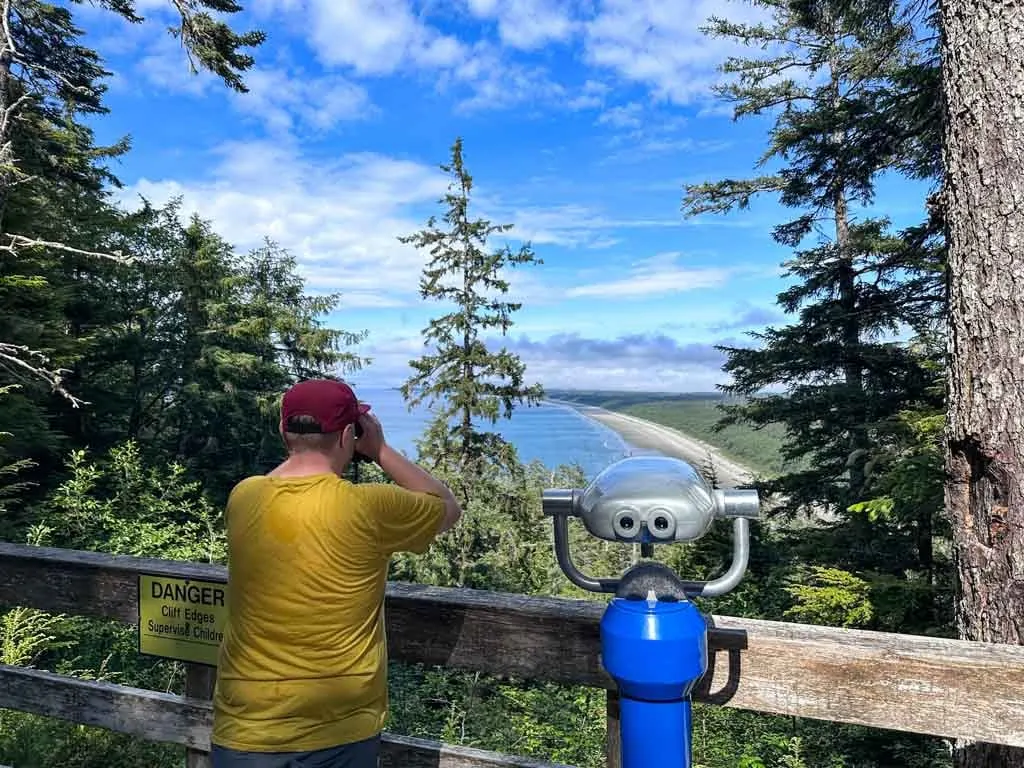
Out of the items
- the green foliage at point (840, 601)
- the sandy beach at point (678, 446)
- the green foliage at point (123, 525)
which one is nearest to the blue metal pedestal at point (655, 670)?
the sandy beach at point (678, 446)

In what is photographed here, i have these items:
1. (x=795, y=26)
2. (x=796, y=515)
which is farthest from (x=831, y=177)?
(x=796, y=515)

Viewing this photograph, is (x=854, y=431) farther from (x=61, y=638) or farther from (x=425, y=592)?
(x=61, y=638)

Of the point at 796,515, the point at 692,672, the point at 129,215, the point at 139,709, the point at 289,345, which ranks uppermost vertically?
the point at 129,215

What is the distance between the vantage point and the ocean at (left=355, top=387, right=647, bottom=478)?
8038 mm

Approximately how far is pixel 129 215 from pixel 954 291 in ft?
79.4

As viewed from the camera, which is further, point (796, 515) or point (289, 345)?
point (289, 345)

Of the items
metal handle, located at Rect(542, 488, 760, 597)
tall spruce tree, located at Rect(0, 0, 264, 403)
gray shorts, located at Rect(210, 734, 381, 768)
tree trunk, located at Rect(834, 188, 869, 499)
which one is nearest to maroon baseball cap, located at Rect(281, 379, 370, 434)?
metal handle, located at Rect(542, 488, 760, 597)

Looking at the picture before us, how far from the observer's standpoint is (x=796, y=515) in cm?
1301

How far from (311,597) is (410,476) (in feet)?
1.12

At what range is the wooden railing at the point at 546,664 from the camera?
149 cm

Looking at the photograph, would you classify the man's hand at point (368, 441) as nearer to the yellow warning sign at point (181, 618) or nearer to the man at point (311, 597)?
the man at point (311, 597)

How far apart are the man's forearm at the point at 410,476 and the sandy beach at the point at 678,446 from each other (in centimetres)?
52

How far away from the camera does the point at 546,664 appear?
1.74 metres

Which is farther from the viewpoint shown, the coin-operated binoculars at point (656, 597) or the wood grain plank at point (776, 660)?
the wood grain plank at point (776, 660)
